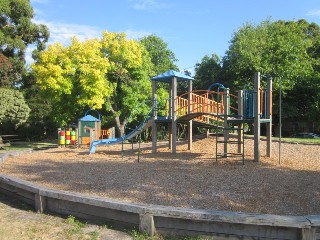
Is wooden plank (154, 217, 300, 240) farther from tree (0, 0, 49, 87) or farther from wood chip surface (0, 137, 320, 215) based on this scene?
tree (0, 0, 49, 87)

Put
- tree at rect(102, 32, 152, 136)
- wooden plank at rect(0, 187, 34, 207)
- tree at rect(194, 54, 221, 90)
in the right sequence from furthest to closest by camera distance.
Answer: tree at rect(194, 54, 221, 90)
tree at rect(102, 32, 152, 136)
wooden plank at rect(0, 187, 34, 207)

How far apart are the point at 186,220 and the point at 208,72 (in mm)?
33220

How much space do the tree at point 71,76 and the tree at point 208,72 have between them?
16.9 m

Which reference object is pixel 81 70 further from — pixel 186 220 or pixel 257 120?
pixel 186 220

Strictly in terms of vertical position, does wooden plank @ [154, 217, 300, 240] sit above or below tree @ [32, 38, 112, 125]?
below

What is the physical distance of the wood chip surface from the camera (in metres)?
5.85

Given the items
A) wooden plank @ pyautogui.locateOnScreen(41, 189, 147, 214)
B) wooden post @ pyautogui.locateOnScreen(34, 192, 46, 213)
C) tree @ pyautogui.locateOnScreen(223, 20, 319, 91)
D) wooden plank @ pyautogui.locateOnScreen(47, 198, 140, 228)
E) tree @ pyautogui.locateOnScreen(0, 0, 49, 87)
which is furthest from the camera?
tree @ pyautogui.locateOnScreen(223, 20, 319, 91)

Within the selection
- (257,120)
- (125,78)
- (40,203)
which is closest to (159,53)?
(125,78)

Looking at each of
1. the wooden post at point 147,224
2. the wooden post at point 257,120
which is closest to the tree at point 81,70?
the wooden post at point 257,120

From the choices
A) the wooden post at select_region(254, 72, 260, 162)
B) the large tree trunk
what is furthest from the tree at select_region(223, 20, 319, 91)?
the wooden post at select_region(254, 72, 260, 162)

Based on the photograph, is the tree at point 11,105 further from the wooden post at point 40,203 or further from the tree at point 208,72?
the wooden post at point 40,203

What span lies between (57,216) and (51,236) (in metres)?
0.88

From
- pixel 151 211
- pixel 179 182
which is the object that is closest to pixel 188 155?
pixel 179 182

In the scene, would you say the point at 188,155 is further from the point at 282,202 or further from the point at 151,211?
the point at 151,211
